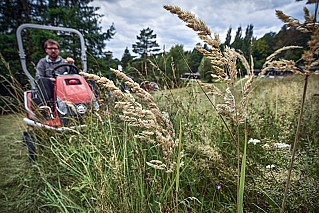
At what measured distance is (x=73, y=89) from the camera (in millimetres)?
2254

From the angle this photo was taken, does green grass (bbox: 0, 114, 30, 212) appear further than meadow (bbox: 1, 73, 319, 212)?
Yes

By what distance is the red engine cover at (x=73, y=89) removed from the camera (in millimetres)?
2160

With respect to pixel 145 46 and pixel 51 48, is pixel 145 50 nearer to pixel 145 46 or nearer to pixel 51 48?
pixel 145 46

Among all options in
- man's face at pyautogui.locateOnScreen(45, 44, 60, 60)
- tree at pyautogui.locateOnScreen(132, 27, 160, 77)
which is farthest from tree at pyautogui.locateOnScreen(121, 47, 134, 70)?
man's face at pyautogui.locateOnScreen(45, 44, 60, 60)

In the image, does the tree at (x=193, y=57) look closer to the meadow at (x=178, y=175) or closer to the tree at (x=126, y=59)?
the meadow at (x=178, y=175)

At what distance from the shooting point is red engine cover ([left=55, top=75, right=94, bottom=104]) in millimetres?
2160

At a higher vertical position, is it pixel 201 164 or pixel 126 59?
pixel 126 59

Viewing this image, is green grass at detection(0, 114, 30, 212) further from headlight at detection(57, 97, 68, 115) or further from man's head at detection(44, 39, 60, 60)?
man's head at detection(44, 39, 60, 60)

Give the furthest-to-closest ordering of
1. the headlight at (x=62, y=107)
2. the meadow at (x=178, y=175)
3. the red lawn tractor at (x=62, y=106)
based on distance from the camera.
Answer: the headlight at (x=62, y=107), the red lawn tractor at (x=62, y=106), the meadow at (x=178, y=175)

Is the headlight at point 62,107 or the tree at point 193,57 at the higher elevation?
the tree at point 193,57

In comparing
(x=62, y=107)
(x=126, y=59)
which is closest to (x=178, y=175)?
(x=62, y=107)

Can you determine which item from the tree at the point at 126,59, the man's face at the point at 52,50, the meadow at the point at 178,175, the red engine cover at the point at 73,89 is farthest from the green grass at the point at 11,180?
the man's face at the point at 52,50

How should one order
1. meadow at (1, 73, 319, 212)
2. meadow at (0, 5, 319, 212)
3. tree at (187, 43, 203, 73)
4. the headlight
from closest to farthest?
meadow at (0, 5, 319, 212), meadow at (1, 73, 319, 212), tree at (187, 43, 203, 73), the headlight

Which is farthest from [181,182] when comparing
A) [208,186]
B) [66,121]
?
[66,121]
